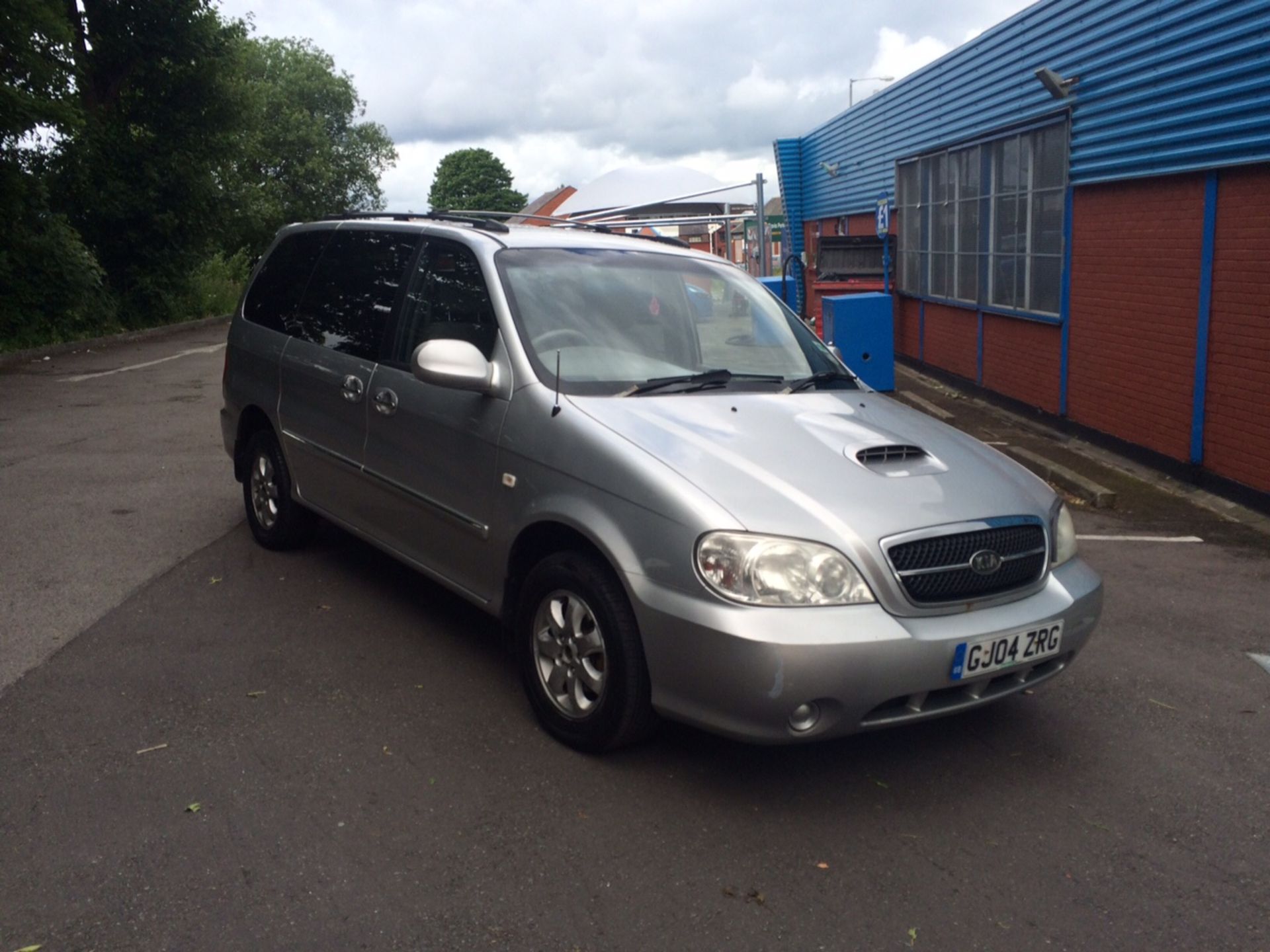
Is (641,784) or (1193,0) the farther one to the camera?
(1193,0)

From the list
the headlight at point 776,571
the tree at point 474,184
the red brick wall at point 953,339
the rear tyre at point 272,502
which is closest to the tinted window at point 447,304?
the rear tyre at point 272,502

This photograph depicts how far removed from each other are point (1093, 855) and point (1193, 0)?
318 inches

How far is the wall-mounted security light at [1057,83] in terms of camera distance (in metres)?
11.7

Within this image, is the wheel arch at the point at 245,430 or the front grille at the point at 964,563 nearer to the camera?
the front grille at the point at 964,563

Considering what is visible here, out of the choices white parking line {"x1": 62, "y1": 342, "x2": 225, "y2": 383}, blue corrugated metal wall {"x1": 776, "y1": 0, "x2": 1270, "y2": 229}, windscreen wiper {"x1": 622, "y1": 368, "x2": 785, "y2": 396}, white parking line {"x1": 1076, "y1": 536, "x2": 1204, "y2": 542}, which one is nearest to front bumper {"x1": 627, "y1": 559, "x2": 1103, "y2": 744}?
windscreen wiper {"x1": 622, "y1": 368, "x2": 785, "y2": 396}

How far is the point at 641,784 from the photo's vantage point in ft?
13.3

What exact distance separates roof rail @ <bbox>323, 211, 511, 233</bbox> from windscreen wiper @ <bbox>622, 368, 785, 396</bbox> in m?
1.17

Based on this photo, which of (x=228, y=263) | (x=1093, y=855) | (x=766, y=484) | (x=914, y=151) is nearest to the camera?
(x=1093, y=855)

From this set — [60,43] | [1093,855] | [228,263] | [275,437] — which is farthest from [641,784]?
[228,263]

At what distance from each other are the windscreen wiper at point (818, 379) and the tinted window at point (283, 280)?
276 centimetres

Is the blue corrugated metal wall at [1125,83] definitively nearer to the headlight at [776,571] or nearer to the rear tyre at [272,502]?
the headlight at [776,571]

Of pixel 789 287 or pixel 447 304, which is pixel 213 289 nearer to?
pixel 789 287

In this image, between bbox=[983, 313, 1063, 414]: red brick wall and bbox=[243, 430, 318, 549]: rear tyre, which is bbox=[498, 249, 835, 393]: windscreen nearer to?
bbox=[243, 430, 318, 549]: rear tyre

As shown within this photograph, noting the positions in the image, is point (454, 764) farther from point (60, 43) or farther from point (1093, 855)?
point (60, 43)
